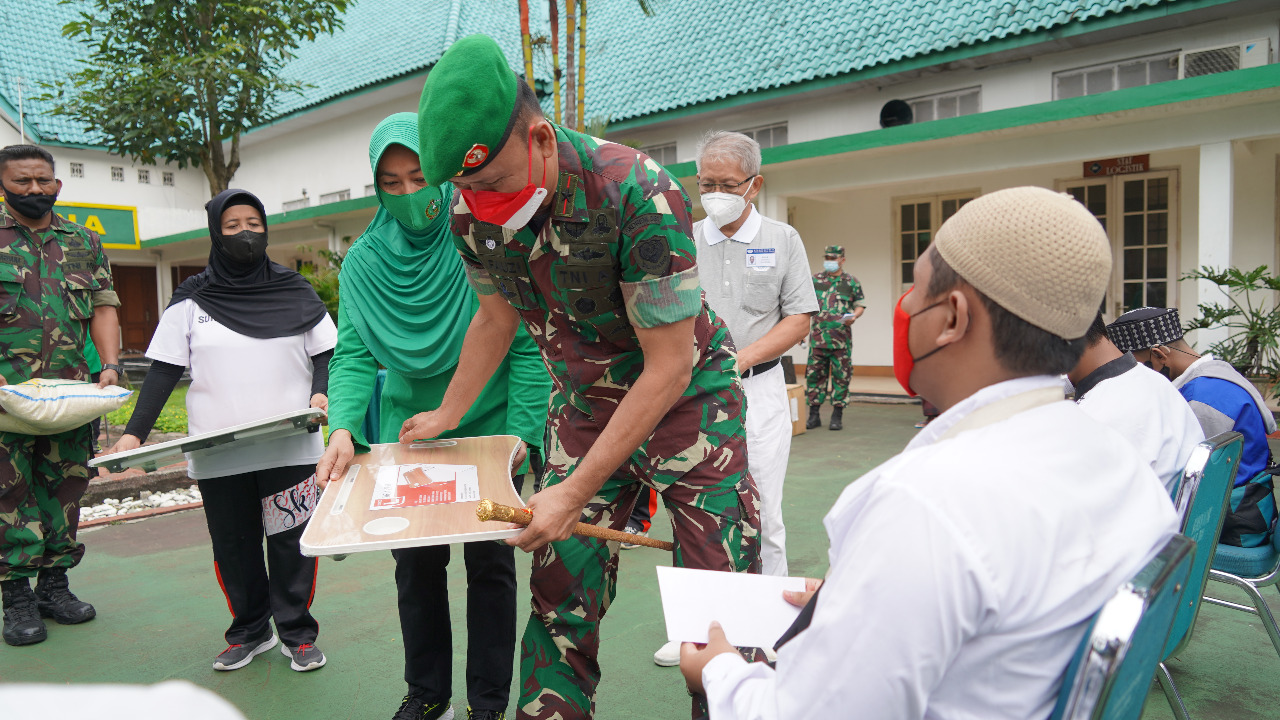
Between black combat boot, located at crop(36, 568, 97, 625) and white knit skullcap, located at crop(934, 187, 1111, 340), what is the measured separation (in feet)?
13.5

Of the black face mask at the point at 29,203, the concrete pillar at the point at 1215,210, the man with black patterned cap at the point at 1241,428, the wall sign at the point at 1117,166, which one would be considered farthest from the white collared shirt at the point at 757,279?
the wall sign at the point at 1117,166

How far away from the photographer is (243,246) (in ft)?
10.5

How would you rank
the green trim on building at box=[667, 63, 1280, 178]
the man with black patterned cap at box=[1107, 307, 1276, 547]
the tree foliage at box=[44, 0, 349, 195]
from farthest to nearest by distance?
the tree foliage at box=[44, 0, 349, 195], the green trim on building at box=[667, 63, 1280, 178], the man with black patterned cap at box=[1107, 307, 1276, 547]

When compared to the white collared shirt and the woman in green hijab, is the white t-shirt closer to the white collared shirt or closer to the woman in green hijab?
the woman in green hijab

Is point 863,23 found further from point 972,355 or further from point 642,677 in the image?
point 972,355

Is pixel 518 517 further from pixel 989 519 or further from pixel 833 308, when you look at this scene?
pixel 833 308

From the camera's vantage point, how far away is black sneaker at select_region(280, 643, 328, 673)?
3.18 metres

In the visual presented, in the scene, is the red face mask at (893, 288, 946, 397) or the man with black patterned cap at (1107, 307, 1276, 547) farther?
the man with black patterned cap at (1107, 307, 1276, 547)

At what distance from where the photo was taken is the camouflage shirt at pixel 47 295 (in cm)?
369

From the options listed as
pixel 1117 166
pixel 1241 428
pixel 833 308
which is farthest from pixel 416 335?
pixel 1117 166

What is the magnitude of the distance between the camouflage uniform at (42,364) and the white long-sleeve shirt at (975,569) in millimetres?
3841

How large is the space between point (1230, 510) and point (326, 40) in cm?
2285

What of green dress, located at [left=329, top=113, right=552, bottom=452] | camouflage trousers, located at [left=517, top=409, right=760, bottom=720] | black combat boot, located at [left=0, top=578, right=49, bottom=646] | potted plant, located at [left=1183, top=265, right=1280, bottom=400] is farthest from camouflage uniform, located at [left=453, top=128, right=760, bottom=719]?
potted plant, located at [left=1183, top=265, right=1280, bottom=400]

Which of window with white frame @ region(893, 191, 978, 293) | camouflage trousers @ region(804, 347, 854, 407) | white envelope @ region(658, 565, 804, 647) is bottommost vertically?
camouflage trousers @ region(804, 347, 854, 407)
